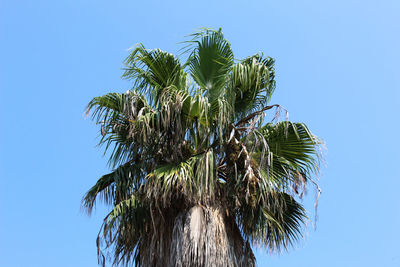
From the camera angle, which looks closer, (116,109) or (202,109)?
(202,109)

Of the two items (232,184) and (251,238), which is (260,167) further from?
(251,238)

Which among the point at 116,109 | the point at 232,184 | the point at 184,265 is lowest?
the point at 184,265

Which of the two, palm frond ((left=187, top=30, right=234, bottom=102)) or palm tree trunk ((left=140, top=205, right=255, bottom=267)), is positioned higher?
palm frond ((left=187, top=30, right=234, bottom=102))

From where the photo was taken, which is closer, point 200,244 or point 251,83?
point 200,244

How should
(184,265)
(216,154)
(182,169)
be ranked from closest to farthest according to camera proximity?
(184,265)
(182,169)
(216,154)

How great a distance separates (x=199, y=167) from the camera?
Result: 8500 mm

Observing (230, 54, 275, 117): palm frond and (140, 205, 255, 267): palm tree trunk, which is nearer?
(140, 205, 255, 267): palm tree trunk

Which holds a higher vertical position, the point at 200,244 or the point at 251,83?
the point at 251,83

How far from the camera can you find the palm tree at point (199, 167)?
8406 mm

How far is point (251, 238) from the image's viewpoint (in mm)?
8922

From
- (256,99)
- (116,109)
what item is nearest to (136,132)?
(116,109)

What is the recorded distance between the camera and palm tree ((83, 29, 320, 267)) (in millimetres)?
8406

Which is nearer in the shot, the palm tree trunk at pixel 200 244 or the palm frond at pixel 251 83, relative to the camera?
the palm tree trunk at pixel 200 244

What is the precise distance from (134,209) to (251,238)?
1896mm
